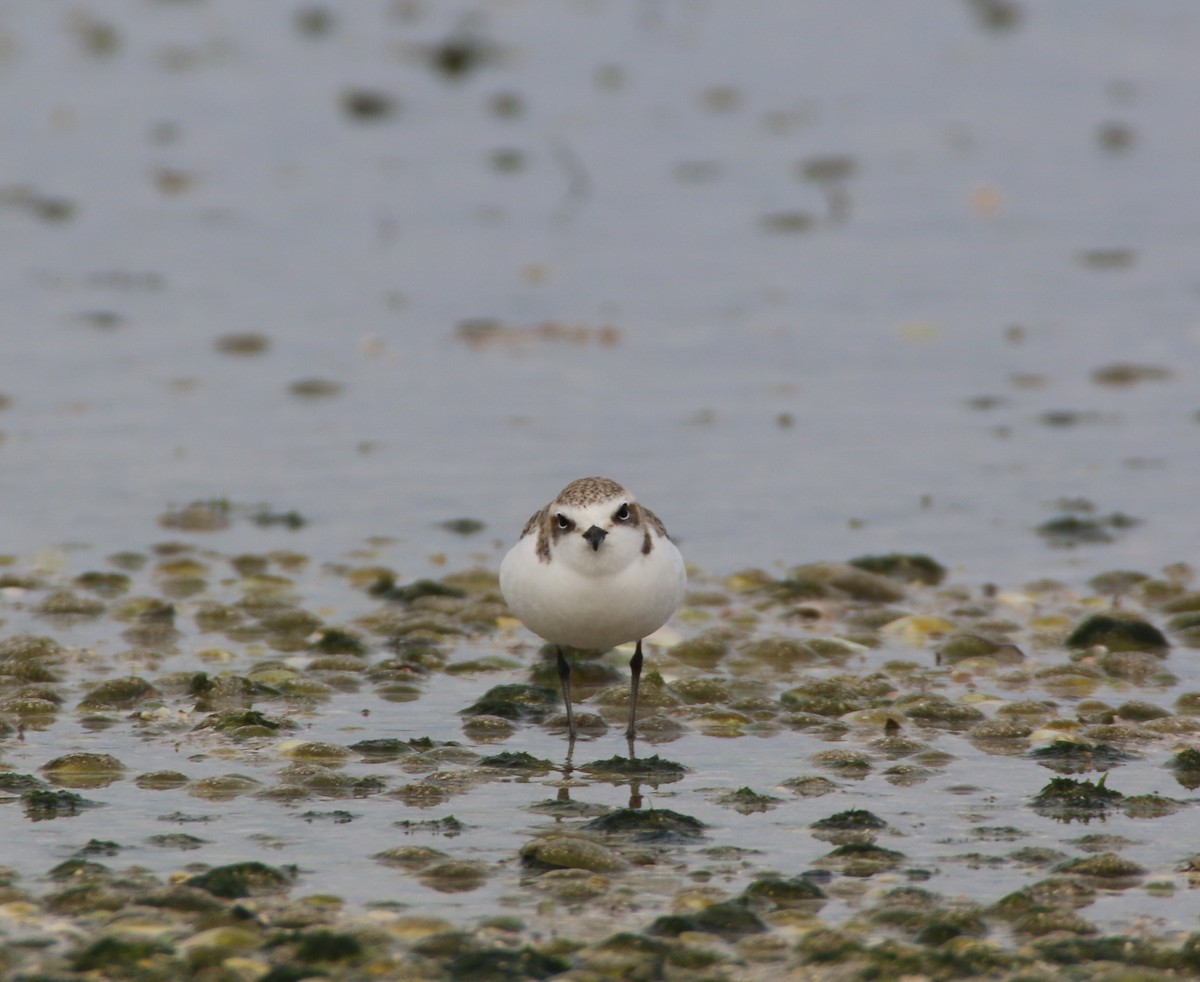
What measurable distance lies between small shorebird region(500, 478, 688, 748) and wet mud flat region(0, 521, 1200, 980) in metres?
0.66

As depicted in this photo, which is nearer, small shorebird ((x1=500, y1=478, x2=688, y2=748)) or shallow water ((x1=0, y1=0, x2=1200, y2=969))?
shallow water ((x1=0, y1=0, x2=1200, y2=969))

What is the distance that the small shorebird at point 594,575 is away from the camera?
32.1ft

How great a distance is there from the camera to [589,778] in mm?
9469

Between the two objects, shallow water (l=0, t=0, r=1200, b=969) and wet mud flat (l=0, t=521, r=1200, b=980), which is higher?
shallow water (l=0, t=0, r=1200, b=969)

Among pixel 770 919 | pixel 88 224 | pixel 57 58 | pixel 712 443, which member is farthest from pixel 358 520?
pixel 57 58

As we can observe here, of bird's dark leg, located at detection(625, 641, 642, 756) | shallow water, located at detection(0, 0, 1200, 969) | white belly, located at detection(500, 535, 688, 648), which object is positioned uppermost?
shallow water, located at detection(0, 0, 1200, 969)

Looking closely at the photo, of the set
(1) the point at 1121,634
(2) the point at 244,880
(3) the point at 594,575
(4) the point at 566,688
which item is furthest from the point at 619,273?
(2) the point at 244,880

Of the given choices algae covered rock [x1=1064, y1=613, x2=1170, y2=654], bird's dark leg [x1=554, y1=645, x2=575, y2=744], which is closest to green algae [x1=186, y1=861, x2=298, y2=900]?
bird's dark leg [x1=554, y1=645, x2=575, y2=744]

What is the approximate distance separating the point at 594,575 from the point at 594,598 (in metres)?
0.12

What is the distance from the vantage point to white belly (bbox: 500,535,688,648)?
9781mm

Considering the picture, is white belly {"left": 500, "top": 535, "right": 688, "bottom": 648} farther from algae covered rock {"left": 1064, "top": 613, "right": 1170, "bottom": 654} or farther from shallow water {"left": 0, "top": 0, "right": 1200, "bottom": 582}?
shallow water {"left": 0, "top": 0, "right": 1200, "bottom": 582}

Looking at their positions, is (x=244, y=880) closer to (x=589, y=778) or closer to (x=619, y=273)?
(x=589, y=778)

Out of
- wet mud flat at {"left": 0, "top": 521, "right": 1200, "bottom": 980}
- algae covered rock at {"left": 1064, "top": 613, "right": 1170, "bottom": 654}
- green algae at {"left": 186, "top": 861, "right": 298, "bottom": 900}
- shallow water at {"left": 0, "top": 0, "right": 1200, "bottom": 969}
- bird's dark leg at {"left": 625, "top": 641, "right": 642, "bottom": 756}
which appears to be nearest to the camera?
wet mud flat at {"left": 0, "top": 521, "right": 1200, "bottom": 980}

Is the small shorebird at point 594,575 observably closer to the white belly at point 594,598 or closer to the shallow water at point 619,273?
the white belly at point 594,598
